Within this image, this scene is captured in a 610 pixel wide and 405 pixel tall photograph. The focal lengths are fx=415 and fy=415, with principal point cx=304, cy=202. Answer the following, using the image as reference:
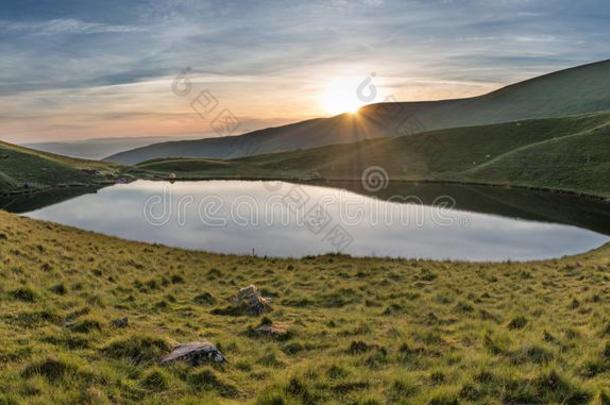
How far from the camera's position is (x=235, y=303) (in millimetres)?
17359

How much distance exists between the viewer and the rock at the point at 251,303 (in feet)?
55.0

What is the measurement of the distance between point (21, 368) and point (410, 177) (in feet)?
412

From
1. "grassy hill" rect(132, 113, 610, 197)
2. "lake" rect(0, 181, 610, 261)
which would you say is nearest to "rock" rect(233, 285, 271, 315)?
"lake" rect(0, 181, 610, 261)

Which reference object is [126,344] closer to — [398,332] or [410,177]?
[398,332]

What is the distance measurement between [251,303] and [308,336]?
13.6 feet

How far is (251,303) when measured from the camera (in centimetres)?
1705

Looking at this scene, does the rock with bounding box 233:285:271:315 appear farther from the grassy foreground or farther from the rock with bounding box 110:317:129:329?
the rock with bounding box 110:317:129:329

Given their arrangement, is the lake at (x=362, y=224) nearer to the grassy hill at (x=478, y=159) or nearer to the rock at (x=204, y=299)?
the rock at (x=204, y=299)

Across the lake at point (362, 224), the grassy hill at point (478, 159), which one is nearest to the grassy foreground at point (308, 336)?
the lake at point (362, 224)

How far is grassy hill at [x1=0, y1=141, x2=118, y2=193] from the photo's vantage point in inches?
4273

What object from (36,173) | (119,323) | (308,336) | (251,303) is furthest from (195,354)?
(36,173)

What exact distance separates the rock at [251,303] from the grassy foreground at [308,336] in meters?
0.54

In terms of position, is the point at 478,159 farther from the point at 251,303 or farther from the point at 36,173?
the point at 36,173

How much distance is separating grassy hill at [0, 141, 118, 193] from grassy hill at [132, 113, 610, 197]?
1341 inches
